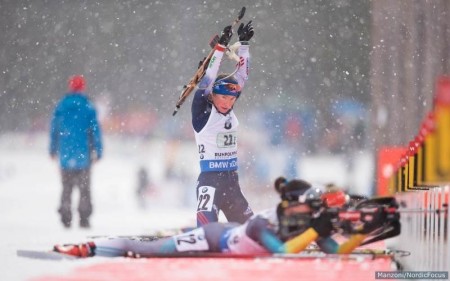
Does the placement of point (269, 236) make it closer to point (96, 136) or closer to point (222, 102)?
point (222, 102)

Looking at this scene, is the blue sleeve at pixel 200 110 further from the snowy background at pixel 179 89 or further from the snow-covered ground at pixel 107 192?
the snowy background at pixel 179 89

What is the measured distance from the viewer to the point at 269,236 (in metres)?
5.84

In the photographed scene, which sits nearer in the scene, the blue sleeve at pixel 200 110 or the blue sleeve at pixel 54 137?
the blue sleeve at pixel 200 110

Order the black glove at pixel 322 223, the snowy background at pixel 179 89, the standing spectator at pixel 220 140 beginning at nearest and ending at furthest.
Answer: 1. the black glove at pixel 322 223
2. the standing spectator at pixel 220 140
3. the snowy background at pixel 179 89

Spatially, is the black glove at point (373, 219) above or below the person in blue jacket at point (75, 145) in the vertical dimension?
below

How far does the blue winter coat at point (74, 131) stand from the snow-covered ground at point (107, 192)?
2.86 feet

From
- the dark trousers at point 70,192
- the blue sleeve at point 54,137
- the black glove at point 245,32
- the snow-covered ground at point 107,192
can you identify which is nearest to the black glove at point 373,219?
the snow-covered ground at point 107,192

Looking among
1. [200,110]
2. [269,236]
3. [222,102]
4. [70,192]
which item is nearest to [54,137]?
[70,192]

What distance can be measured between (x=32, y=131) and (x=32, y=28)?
8.63ft

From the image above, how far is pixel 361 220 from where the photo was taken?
582cm

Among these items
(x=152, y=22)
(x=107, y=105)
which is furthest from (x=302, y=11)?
(x=107, y=105)

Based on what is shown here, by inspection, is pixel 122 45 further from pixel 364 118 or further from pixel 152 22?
pixel 364 118

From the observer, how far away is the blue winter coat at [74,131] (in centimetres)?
1130

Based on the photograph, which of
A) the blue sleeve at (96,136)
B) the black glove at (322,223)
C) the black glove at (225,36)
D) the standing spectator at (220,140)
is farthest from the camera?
the blue sleeve at (96,136)
